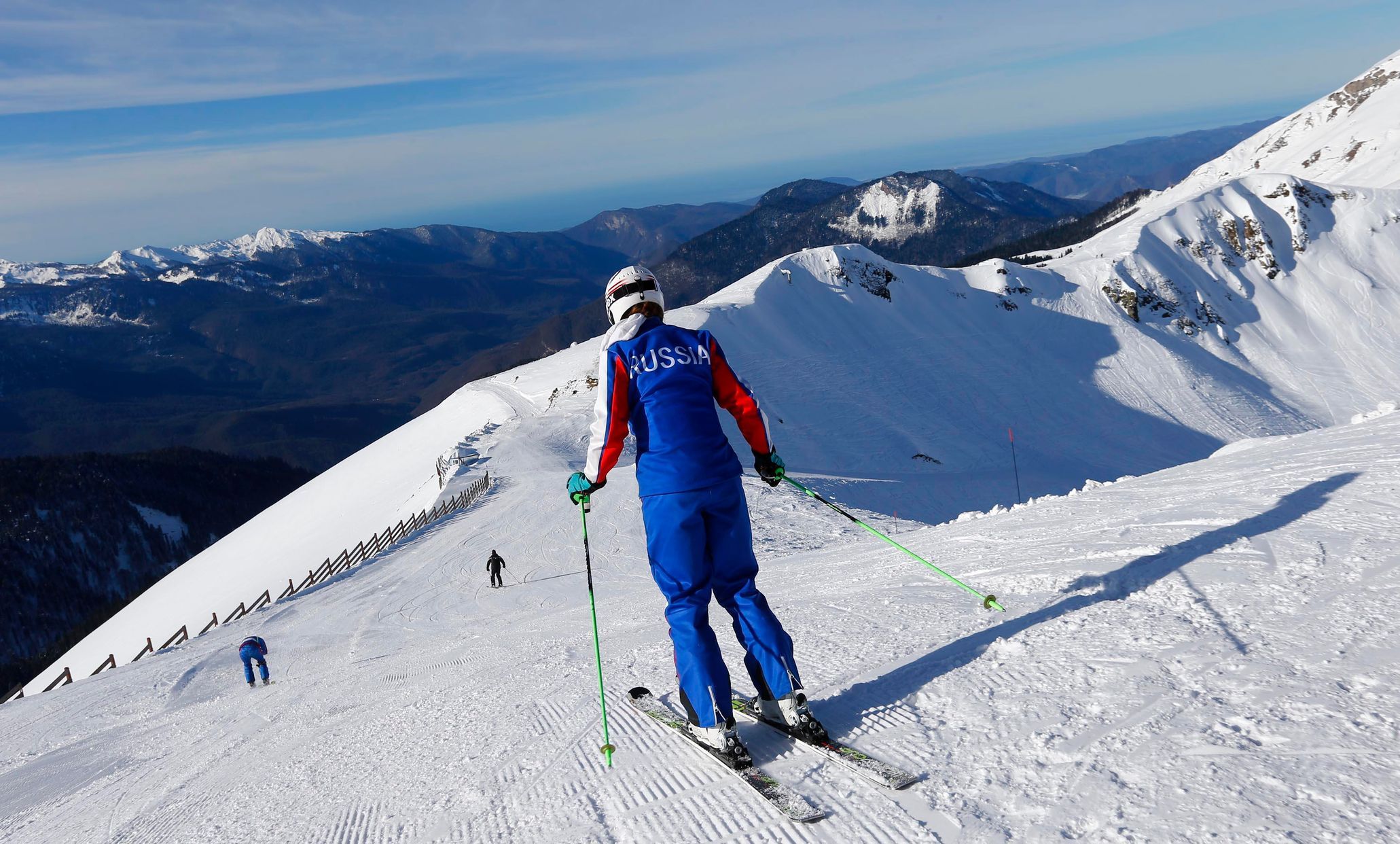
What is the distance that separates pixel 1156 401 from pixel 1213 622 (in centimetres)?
5404

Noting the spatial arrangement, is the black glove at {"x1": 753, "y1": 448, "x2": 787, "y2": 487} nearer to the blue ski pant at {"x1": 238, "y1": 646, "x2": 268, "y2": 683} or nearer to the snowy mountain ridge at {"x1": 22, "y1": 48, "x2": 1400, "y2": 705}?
the blue ski pant at {"x1": 238, "y1": 646, "x2": 268, "y2": 683}

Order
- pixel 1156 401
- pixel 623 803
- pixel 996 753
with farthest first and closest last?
1. pixel 1156 401
2. pixel 623 803
3. pixel 996 753

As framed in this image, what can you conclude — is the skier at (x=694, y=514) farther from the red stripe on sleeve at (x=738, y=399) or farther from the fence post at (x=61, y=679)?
the fence post at (x=61, y=679)

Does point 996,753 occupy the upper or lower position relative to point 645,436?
lower

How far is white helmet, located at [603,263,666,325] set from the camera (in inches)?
159

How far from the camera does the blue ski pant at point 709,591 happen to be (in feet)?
12.0

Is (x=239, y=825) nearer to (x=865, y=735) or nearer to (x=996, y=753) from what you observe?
(x=865, y=735)

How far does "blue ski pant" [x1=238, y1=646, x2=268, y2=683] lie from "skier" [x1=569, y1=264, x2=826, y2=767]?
9.73 metres

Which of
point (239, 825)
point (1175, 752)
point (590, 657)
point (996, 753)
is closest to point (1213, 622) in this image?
point (1175, 752)

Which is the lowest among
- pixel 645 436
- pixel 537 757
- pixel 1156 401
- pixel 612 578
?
pixel 1156 401

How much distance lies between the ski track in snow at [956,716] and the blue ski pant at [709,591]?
309 millimetres

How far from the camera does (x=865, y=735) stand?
3.61 meters

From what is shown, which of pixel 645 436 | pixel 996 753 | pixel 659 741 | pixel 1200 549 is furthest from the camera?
pixel 1200 549

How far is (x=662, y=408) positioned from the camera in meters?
3.79
